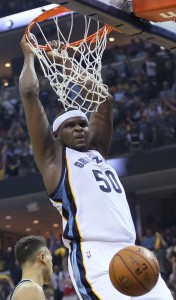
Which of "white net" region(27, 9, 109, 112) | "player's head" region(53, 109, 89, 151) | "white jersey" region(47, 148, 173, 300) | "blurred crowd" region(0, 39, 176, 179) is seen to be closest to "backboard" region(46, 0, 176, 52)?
"white net" region(27, 9, 109, 112)

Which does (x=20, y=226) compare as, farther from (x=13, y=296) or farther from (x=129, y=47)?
(x=13, y=296)

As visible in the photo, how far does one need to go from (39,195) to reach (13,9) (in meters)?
4.36

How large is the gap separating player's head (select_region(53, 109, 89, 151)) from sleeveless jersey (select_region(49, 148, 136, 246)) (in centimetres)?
7

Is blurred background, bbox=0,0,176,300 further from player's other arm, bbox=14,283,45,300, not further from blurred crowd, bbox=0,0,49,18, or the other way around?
player's other arm, bbox=14,283,45,300

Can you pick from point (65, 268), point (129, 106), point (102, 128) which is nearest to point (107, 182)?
point (102, 128)

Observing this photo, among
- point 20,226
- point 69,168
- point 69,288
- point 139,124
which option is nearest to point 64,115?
point 69,168

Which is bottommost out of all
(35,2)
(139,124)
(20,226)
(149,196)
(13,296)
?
(20,226)

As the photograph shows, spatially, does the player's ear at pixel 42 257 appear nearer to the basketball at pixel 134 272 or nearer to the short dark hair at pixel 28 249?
the short dark hair at pixel 28 249

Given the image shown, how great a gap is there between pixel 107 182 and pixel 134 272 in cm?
80

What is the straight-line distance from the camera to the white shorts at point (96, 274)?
4828mm

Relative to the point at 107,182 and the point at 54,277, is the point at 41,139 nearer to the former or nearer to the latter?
the point at 107,182

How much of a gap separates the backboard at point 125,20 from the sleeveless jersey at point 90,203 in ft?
2.85

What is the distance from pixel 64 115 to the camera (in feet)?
17.7

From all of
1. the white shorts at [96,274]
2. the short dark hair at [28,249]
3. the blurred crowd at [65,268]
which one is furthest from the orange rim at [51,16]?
the blurred crowd at [65,268]
